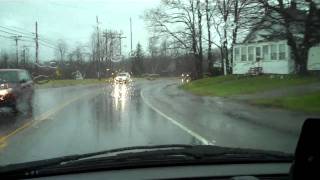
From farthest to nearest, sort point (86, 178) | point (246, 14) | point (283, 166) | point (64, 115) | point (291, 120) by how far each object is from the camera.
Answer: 1. point (246, 14)
2. point (64, 115)
3. point (291, 120)
4. point (283, 166)
5. point (86, 178)

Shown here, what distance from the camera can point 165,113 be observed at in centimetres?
2283

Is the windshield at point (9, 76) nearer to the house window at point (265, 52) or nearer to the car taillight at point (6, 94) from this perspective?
the car taillight at point (6, 94)

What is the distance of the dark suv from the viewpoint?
22.7 meters

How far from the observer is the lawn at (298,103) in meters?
23.1

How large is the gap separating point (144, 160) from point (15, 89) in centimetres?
1955

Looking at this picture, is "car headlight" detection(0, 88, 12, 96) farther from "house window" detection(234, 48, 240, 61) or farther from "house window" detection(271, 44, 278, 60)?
"house window" detection(234, 48, 240, 61)

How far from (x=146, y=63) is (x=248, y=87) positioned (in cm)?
10256

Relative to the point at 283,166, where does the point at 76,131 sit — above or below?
below

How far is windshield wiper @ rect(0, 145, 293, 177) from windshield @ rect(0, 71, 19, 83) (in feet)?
63.9

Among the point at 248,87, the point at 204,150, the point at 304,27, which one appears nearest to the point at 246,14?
the point at 304,27

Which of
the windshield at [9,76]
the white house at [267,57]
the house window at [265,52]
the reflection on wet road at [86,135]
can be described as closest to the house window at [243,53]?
the white house at [267,57]

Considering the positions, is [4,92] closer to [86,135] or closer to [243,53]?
→ [86,135]

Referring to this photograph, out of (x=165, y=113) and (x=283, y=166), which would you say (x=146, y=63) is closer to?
(x=165, y=113)

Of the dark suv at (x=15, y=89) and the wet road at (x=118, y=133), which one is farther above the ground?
the dark suv at (x=15, y=89)
